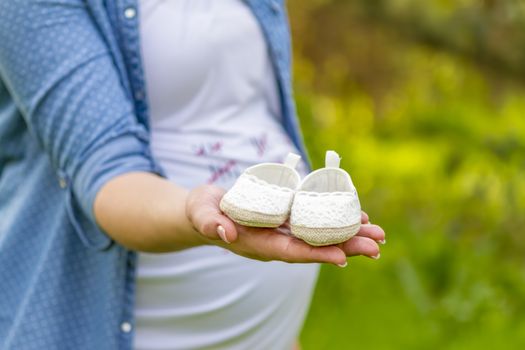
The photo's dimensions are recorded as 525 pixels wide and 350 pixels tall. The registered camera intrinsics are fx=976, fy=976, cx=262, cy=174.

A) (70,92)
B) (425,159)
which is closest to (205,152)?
(70,92)

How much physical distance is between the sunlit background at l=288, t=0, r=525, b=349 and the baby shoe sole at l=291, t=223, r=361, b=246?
1.72m

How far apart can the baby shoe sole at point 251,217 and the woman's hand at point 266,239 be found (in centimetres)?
1

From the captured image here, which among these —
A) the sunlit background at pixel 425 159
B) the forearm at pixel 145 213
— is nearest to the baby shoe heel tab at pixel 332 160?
the forearm at pixel 145 213

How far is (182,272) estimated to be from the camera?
1281 millimetres

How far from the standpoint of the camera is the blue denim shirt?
43.8 inches

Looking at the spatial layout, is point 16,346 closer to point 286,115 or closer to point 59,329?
point 59,329

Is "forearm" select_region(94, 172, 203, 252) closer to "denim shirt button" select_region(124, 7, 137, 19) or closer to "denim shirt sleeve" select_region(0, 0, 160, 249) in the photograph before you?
"denim shirt sleeve" select_region(0, 0, 160, 249)

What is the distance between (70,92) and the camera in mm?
1119

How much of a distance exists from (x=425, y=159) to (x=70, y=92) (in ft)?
8.79

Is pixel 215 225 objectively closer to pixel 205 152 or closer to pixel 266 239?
pixel 266 239

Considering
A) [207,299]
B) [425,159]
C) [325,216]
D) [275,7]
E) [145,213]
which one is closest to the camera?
[325,216]

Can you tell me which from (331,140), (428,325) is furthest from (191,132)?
(331,140)

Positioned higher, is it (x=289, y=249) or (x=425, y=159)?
(x=289, y=249)

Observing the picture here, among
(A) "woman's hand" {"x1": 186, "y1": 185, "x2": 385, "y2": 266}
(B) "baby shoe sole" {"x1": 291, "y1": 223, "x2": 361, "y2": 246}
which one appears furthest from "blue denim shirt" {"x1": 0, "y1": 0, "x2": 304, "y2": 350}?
(B) "baby shoe sole" {"x1": 291, "y1": 223, "x2": 361, "y2": 246}
